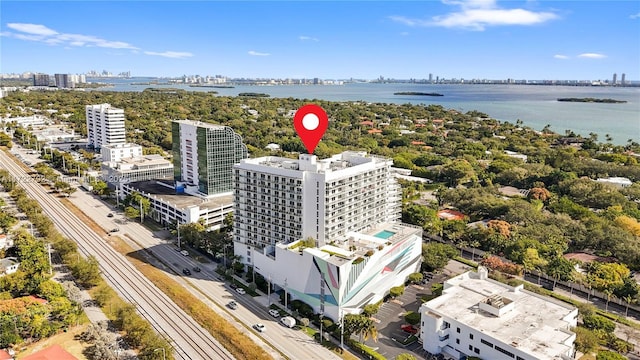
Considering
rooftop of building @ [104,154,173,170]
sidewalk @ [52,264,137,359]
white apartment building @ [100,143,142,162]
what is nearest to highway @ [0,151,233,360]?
sidewalk @ [52,264,137,359]

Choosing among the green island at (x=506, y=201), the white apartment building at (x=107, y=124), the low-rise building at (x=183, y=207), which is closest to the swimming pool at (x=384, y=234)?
the green island at (x=506, y=201)

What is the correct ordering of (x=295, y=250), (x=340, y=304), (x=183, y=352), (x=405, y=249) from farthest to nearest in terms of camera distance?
(x=405, y=249) → (x=295, y=250) → (x=340, y=304) → (x=183, y=352)

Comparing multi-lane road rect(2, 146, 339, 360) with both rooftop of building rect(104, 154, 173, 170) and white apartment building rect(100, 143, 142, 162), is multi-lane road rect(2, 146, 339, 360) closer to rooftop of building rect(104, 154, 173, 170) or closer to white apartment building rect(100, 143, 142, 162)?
rooftop of building rect(104, 154, 173, 170)

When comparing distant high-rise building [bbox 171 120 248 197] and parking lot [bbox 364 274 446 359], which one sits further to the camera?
distant high-rise building [bbox 171 120 248 197]

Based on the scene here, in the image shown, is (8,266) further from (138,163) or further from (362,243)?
(138,163)

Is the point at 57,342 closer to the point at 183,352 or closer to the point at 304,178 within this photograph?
the point at 183,352

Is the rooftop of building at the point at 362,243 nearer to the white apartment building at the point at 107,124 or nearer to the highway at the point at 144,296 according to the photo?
the highway at the point at 144,296

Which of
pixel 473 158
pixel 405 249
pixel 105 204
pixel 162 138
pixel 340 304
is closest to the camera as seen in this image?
pixel 340 304

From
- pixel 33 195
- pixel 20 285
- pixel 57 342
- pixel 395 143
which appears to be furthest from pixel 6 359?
pixel 395 143
